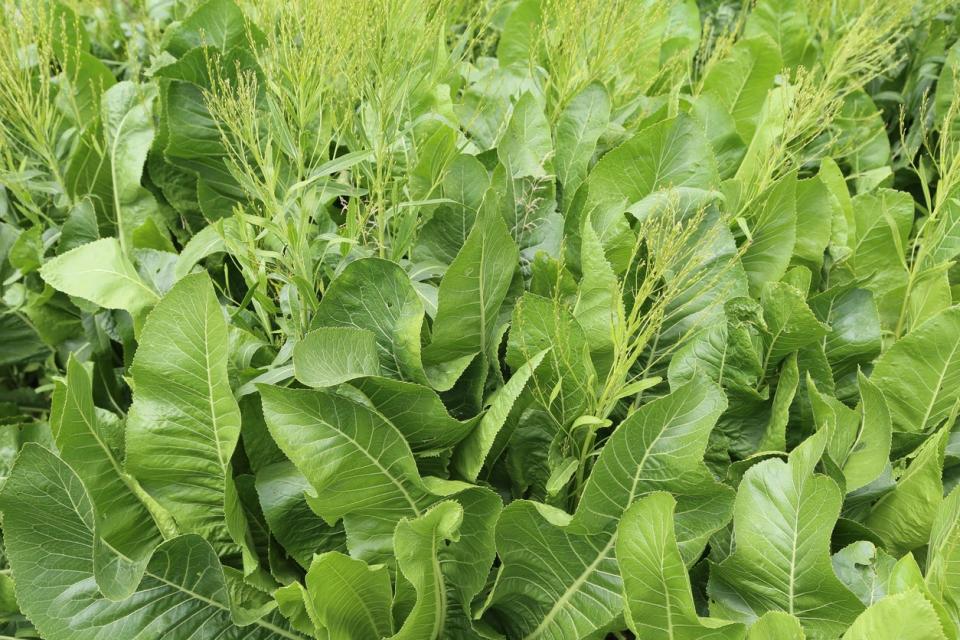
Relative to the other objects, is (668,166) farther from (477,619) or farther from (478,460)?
(477,619)

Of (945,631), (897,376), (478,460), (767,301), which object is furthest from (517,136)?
(945,631)

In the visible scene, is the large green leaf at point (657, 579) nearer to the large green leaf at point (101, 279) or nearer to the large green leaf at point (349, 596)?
the large green leaf at point (349, 596)

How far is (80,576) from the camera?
1.41 meters

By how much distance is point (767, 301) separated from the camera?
4.83 feet

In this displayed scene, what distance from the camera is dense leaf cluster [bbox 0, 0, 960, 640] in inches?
49.5

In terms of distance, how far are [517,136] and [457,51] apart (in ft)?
1.81

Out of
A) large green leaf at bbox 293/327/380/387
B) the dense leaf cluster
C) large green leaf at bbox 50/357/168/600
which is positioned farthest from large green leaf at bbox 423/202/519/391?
large green leaf at bbox 50/357/168/600

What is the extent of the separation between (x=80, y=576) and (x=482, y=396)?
2.42 feet

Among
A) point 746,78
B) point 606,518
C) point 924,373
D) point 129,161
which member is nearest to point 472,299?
point 606,518

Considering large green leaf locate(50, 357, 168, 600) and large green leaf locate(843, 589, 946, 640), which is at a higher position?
large green leaf locate(843, 589, 946, 640)

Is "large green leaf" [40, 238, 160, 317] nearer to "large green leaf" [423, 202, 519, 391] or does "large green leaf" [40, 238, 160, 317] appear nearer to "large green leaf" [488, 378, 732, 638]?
"large green leaf" [423, 202, 519, 391]

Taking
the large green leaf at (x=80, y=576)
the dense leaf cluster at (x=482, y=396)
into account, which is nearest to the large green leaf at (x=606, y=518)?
the dense leaf cluster at (x=482, y=396)

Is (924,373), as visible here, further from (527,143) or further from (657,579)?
(527,143)

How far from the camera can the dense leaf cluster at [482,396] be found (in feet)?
4.13
